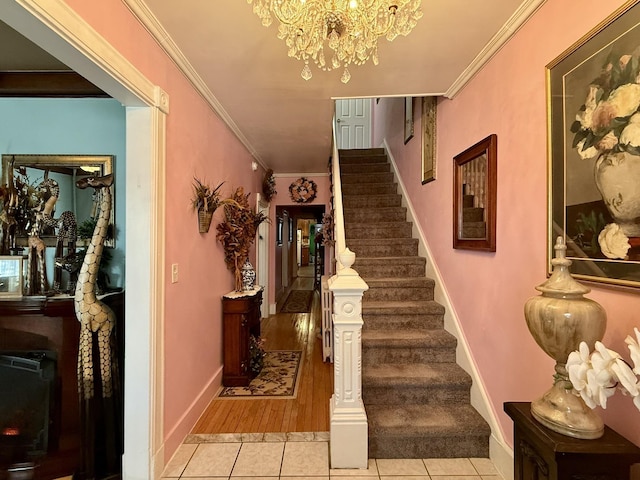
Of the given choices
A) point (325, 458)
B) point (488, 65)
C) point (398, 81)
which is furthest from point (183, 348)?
point (488, 65)

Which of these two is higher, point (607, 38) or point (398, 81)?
point (398, 81)

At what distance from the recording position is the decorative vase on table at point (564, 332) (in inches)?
39.9

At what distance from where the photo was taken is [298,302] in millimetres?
6699

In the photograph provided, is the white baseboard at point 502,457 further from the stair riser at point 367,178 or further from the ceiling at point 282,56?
the stair riser at point 367,178

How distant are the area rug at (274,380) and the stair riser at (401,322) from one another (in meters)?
0.94

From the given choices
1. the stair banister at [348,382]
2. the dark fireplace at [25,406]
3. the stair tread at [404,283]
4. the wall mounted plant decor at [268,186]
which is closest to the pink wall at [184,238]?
the dark fireplace at [25,406]

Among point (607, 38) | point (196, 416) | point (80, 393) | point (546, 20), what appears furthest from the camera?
point (196, 416)

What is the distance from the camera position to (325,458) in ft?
6.40

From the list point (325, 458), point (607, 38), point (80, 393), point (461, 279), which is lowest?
point (325, 458)

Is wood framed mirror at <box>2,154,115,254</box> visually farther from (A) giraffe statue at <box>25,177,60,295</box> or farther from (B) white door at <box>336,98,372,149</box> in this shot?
(B) white door at <box>336,98,372,149</box>

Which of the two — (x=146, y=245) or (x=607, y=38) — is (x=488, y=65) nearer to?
(x=607, y=38)

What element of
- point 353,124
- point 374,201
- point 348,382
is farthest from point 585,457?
point 353,124

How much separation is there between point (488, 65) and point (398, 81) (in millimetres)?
565

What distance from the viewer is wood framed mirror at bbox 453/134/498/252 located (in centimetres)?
194
